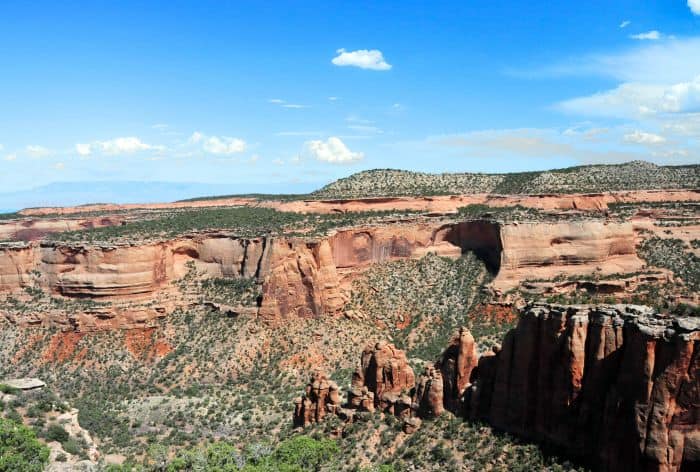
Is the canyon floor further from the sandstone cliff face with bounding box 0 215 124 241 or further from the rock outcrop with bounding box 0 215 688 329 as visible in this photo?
the sandstone cliff face with bounding box 0 215 124 241

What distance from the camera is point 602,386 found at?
2280 cm

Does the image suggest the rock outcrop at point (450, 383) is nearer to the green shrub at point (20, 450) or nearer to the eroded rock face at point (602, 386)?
the eroded rock face at point (602, 386)

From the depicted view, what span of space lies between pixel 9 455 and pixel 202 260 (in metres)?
A: 32.1

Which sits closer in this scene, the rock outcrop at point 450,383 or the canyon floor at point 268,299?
the rock outcrop at point 450,383

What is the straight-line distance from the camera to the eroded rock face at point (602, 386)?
66.7 feet

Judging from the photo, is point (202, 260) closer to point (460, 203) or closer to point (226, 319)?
point (226, 319)

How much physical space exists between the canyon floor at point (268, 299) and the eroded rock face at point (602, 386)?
658 centimetres

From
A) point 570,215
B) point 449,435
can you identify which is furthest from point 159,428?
point 570,215

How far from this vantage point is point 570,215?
62281 mm

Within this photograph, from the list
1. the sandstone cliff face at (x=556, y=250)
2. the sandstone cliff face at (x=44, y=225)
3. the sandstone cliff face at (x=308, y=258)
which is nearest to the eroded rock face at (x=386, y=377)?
the sandstone cliff face at (x=308, y=258)

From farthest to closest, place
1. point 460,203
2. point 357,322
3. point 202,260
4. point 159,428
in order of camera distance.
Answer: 1. point 460,203
2. point 202,260
3. point 357,322
4. point 159,428

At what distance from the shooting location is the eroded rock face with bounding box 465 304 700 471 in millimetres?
20344

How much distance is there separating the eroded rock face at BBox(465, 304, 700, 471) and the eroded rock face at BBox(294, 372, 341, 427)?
8.82m

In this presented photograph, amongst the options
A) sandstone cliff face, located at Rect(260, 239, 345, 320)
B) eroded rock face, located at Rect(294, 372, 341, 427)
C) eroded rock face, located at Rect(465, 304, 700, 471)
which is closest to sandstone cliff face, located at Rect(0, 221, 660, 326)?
sandstone cliff face, located at Rect(260, 239, 345, 320)
